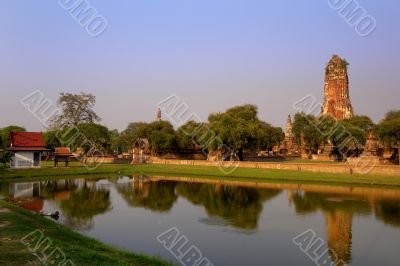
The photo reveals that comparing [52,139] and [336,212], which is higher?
[52,139]

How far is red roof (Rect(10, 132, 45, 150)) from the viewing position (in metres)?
47.5

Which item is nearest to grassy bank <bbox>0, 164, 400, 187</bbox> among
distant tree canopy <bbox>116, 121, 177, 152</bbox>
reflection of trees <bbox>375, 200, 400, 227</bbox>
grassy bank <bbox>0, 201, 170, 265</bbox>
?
reflection of trees <bbox>375, 200, 400, 227</bbox>

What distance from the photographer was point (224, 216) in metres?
23.4

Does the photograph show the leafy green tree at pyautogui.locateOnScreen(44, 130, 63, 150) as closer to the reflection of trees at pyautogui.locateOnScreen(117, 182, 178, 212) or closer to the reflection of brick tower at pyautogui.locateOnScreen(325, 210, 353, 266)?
the reflection of trees at pyautogui.locateOnScreen(117, 182, 178, 212)

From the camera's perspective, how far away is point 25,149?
155 feet

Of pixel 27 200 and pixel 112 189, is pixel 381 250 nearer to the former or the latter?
pixel 27 200

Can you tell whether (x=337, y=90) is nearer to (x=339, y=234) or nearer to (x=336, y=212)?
(x=336, y=212)

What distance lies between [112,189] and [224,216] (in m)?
16.0

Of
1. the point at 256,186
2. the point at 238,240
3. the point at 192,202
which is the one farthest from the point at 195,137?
the point at 238,240

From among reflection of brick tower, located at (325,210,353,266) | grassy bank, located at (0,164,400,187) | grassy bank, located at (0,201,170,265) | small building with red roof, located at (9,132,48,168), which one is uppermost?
small building with red roof, located at (9,132,48,168)

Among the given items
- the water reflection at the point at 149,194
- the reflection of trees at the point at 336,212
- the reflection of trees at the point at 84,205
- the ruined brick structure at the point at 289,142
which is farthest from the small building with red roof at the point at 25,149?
the ruined brick structure at the point at 289,142

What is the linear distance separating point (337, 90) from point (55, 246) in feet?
293

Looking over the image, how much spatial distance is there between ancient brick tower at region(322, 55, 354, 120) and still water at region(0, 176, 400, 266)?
5846 centimetres

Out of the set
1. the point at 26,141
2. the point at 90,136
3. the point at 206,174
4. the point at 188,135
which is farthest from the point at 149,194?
the point at 188,135
